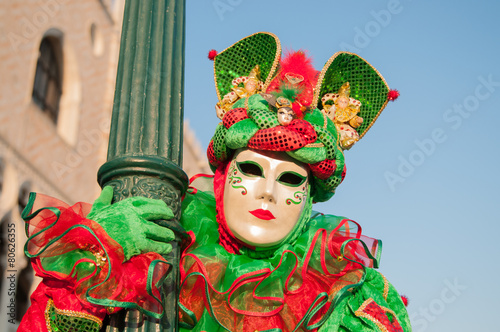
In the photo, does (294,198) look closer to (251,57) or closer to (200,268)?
(200,268)

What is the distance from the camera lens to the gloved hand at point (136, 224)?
6.79 ft

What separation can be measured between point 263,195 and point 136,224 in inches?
31.6

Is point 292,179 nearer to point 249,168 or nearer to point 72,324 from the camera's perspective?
point 249,168

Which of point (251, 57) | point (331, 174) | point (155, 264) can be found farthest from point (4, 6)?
point (155, 264)

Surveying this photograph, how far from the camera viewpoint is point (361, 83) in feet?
10.8

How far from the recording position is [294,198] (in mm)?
2807

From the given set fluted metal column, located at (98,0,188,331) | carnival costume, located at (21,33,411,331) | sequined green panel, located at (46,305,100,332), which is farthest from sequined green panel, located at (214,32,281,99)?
sequined green panel, located at (46,305,100,332)

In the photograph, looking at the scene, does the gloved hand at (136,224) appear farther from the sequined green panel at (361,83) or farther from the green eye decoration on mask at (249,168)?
the sequined green panel at (361,83)

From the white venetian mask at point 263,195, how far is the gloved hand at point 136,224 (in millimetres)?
665

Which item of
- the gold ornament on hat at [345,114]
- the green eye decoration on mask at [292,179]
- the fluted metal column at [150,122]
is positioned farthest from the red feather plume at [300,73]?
the fluted metal column at [150,122]

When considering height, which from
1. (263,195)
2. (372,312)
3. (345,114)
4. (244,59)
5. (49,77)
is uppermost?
(49,77)

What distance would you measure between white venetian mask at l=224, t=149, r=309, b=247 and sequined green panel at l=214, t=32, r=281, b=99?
53 centimetres

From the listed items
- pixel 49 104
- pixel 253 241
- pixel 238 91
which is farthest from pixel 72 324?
pixel 49 104

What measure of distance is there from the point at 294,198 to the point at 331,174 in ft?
0.80
